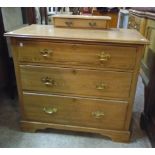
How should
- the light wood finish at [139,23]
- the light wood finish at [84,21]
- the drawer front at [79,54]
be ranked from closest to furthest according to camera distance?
1. the drawer front at [79,54]
2. the light wood finish at [84,21]
3. the light wood finish at [139,23]

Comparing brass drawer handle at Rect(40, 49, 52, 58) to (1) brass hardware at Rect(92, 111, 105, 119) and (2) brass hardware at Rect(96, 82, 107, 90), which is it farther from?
(1) brass hardware at Rect(92, 111, 105, 119)

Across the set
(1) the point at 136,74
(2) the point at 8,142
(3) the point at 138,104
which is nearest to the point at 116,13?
(3) the point at 138,104

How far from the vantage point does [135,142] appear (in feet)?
4.46

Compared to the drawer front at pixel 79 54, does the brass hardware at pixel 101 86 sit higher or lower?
lower

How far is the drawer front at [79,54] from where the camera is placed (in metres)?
1.09

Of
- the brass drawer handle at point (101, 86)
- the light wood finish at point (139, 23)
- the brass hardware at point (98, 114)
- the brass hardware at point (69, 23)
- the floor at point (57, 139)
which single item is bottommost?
the floor at point (57, 139)

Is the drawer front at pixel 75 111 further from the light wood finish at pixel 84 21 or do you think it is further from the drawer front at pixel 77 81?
the light wood finish at pixel 84 21

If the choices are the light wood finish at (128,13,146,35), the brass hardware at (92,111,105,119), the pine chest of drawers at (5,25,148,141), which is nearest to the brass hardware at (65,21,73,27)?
the pine chest of drawers at (5,25,148,141)

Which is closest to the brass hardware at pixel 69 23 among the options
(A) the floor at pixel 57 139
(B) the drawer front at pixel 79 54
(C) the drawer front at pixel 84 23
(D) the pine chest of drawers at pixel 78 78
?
(C) the drawer front at pixel 84 23

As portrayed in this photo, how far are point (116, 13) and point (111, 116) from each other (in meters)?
3.64

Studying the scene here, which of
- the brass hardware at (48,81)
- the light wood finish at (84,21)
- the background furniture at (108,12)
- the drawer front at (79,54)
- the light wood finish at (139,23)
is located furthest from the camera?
the background furniture at (108,12)

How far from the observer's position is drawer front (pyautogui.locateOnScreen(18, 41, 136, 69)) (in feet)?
3.59

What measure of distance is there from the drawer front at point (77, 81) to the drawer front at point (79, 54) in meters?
0.06

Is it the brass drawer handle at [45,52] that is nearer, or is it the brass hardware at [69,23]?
the brass drawer handle at [45,52]
